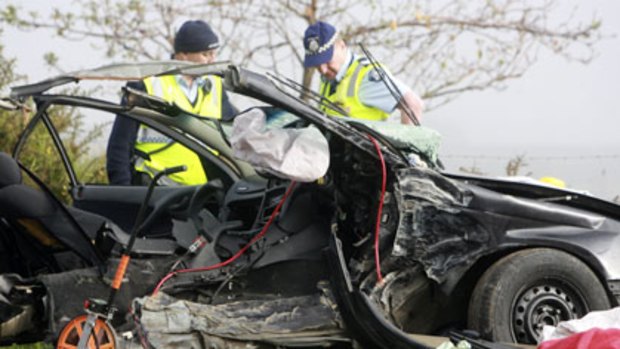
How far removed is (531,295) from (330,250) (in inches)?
37.3

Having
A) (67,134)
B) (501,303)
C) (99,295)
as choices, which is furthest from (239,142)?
(67,134)

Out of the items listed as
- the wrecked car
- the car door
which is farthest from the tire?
the car door

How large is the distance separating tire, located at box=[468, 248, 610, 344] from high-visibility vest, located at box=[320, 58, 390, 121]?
99.5 inches

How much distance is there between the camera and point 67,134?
10438mm

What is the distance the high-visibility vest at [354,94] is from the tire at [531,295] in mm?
2527

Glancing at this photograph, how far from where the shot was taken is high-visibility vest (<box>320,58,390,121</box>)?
755cm

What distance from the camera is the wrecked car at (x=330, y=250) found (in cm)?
505

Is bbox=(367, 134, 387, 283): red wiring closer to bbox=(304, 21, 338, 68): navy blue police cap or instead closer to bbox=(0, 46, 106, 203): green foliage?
bbox=(304, 21, 338, 68): navy blue police cap

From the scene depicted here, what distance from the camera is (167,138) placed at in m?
6.54

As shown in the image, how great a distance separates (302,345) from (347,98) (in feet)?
9.24

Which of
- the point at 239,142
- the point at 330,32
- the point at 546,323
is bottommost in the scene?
the point at 546,323

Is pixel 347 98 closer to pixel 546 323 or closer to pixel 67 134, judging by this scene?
pixel 546 323

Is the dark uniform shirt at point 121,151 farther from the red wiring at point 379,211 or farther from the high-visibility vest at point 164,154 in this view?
the red wiring at point 379,211

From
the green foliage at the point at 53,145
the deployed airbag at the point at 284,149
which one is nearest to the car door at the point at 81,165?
the green foliage at the point at 53,145
